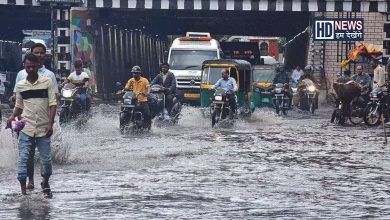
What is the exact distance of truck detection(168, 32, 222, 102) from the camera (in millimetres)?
36969

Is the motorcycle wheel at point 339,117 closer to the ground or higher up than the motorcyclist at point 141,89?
closer to the ground

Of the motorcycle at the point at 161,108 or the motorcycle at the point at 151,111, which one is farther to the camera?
the motorcycle at the point at 161,108

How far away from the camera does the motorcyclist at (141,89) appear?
23.2 m

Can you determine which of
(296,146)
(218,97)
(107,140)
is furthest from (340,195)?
(218,97)

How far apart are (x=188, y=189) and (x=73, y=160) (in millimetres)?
3830

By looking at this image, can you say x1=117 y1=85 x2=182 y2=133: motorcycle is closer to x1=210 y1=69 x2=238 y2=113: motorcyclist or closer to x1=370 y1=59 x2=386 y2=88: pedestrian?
x1=210 y1=69 x2=238 y2=113: motorcyclist

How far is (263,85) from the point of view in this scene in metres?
37.9

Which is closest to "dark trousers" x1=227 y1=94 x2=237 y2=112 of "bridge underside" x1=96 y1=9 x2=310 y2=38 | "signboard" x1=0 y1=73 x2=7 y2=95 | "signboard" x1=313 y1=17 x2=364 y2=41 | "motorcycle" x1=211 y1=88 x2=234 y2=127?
"motorcycle" x1=211 y1=88 x2=234 y2=127

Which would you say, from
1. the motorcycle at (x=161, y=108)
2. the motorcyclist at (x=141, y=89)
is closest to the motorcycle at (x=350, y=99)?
the motorcycle at (x=161, y=108)

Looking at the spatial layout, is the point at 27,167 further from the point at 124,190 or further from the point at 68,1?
the point at 68,1

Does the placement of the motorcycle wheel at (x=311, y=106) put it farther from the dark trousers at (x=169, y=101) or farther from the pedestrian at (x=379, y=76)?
the dark trousers at (x=169, y=101)

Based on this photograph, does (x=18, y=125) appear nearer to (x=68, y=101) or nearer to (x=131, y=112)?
(x=68, y=101)

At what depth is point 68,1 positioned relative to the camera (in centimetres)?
3756

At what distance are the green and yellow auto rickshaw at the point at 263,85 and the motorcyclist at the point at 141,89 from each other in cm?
1250
